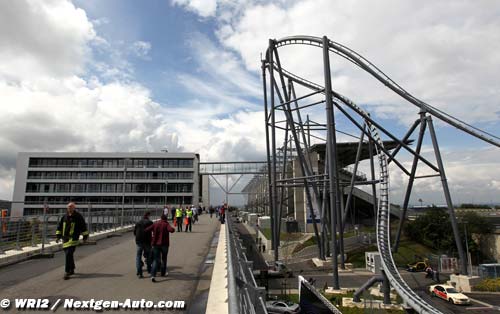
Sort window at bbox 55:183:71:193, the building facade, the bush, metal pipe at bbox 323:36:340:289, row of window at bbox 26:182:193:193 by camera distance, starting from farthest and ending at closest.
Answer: row of window at bbox 26:182:193:193 → window at bbox 55:183:71:193 → the building facade → the bush → metal pipe at bbox 323:36:340:289

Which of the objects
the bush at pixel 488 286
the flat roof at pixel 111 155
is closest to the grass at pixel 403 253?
the bush at pixel 488 286

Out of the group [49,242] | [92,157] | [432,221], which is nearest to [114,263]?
[49,242]

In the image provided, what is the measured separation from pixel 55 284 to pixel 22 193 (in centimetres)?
7522

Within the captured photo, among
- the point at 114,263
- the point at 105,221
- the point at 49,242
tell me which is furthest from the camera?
the point at 105,221

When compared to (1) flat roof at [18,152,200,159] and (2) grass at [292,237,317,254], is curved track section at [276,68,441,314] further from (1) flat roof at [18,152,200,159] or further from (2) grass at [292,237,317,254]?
(1) flat roof at [18,152,200,159]

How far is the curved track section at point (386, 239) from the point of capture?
12.0 m

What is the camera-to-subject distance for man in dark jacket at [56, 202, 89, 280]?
740 cm

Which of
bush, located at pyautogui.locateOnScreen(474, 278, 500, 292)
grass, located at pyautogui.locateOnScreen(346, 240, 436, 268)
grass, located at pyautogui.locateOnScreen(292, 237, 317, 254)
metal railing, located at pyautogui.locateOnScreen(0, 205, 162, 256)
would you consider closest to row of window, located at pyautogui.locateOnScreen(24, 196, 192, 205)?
grass, located at pyautogui.locateOnScreen(292, 237, 317, 254)


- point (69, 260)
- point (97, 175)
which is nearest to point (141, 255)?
point (69, 260)

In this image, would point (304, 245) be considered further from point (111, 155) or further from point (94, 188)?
point (94, 188)

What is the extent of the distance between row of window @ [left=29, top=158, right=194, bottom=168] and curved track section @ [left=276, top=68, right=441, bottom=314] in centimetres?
5070

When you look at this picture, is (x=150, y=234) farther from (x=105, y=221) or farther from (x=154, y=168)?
(x=154, y=168)

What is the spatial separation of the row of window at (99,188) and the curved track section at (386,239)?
50296 mm

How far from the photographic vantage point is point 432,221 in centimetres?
3966
